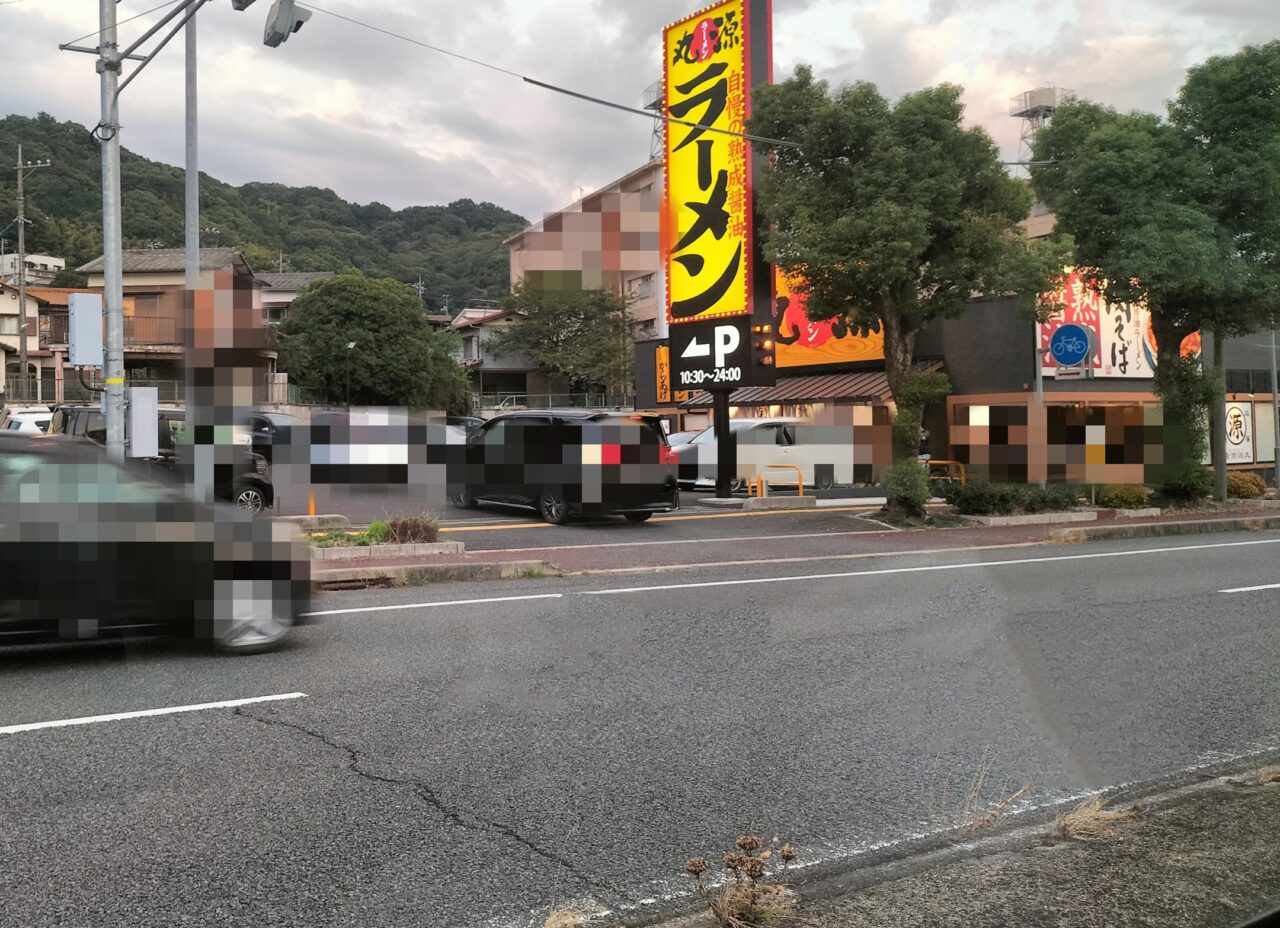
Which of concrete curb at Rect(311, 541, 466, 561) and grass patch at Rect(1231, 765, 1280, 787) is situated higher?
concrete curb at Rect(311, 541, 466, 561)

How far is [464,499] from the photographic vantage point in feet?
59.2

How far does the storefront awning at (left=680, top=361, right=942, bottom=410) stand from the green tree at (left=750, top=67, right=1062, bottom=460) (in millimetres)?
7732

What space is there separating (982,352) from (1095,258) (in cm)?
678

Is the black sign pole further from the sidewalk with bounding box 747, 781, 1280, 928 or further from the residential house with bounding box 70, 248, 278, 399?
the residential house with bounding box 70, 248, 278, 399

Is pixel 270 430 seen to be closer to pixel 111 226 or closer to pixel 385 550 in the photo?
pixel 111 226

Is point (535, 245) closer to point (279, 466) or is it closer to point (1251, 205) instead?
point (279, 466)

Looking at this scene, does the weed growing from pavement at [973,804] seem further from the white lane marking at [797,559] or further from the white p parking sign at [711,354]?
the white p parking sign at [711,354]

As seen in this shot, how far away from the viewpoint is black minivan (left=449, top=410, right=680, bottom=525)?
16.1 meters

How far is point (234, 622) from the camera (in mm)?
7078

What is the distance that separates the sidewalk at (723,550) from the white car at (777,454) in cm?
502

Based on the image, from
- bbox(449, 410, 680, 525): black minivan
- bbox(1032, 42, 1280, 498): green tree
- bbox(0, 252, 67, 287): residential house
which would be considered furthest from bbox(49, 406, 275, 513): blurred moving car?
bbox(0, 252, 67, 287): residential house

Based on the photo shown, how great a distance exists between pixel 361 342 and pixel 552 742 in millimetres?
49380

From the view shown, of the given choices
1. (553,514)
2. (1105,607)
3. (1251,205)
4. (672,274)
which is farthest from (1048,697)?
(1251,205)

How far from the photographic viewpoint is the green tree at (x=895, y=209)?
1717 cm
